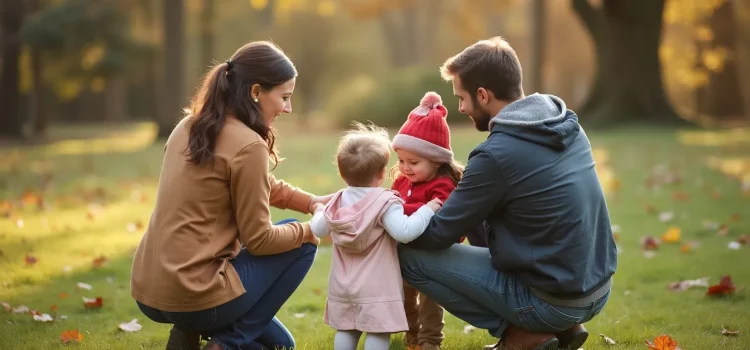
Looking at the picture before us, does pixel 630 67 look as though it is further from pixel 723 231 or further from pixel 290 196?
pixel 290 196

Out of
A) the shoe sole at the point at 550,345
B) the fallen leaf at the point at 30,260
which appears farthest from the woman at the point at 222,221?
the fallen leaf at the point at 30,260

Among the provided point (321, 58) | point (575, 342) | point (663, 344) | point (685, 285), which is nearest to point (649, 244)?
point (685, 285)

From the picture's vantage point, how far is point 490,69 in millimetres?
3654

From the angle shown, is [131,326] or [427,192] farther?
[131,326]

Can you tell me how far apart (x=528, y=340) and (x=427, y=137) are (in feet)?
3.41

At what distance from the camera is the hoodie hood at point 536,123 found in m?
3.52

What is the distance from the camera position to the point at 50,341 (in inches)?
166

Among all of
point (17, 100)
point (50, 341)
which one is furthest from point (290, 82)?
point (17, 100)

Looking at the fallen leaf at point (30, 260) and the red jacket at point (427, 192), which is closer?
Answer: the red jacket at point (427, 192)

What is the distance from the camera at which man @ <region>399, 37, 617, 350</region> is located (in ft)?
11.6

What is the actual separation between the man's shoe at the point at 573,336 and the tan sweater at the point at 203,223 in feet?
4.75

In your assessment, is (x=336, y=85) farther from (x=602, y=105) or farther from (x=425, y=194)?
(x=425, y=194)

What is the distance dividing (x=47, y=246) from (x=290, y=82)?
3.90 meters

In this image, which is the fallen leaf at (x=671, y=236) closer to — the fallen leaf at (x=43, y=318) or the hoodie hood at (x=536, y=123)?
the hoodie hood at (x=536, y=123)
